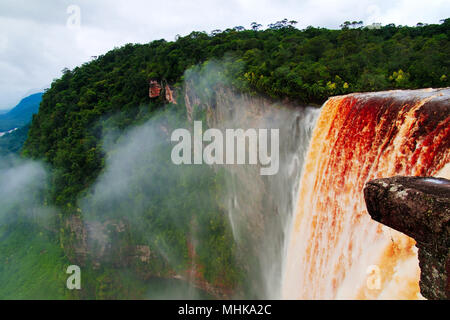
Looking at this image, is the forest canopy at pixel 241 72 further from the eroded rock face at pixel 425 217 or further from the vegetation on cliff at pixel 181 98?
the eroded rock face at pixel 425 217

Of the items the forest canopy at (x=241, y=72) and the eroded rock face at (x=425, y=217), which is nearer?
the eroded rock face at (x=425, y=217)

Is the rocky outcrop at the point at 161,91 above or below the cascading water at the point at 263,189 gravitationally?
above

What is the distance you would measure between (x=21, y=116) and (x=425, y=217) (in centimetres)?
8430

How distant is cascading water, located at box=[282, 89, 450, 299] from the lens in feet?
12.7

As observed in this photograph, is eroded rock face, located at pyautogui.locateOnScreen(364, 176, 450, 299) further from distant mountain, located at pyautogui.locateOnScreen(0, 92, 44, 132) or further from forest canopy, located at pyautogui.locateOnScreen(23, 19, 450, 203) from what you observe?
distant mountain, located at pyautogui.locateOnScreen(0, 92, 44, 132)

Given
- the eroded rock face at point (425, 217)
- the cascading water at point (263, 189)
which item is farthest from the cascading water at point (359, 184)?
the eroded rock face at point (425, 217)

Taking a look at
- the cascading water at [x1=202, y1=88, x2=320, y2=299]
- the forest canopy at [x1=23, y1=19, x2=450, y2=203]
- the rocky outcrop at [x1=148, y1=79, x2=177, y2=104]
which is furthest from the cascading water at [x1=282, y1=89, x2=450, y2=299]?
the rocky outcrop at [x1=148, y1=79, x2=177, y2=104]

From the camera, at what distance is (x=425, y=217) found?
1.78m

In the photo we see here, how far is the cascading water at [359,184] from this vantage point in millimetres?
3878

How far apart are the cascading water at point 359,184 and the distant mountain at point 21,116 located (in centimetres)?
5996

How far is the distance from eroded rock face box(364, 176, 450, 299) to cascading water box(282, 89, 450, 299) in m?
1.65

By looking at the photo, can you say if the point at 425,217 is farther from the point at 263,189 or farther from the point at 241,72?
the point at 241,72

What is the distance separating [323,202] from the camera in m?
6.37

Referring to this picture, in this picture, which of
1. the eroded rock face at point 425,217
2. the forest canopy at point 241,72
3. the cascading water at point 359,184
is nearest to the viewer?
the eroded rock face at point 425,217
